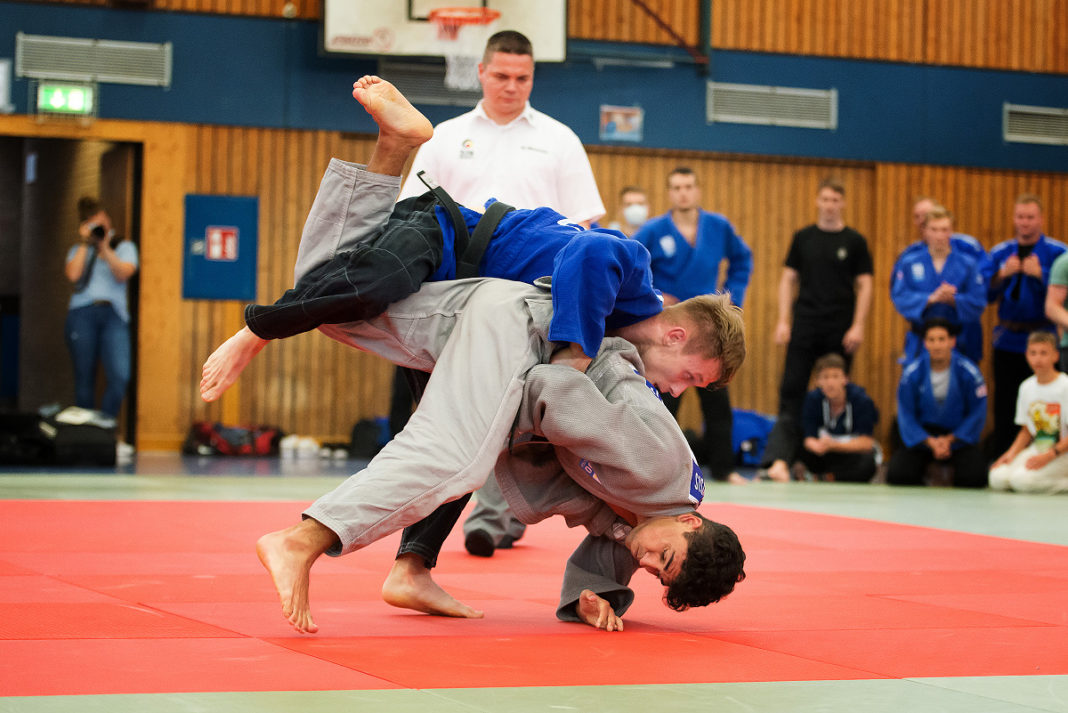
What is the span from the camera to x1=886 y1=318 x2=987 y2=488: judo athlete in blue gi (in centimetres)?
804

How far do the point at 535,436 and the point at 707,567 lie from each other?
17.1 inches

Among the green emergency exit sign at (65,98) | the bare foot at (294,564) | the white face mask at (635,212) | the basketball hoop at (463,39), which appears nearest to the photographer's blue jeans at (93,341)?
the green emergency exit sign at (65,98)

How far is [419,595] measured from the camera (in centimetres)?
282

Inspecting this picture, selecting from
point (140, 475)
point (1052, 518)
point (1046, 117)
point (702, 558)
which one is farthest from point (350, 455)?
point (702, 558)

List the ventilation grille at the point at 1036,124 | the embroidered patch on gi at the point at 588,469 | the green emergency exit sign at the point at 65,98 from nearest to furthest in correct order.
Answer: the embroidered patch on gi at the point at 588,469, the green emergency exit sign at the point at 65,98, the ventilation grille at the point at 1036,124

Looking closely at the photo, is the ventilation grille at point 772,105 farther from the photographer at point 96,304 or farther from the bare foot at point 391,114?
the bare foot at point 391,114

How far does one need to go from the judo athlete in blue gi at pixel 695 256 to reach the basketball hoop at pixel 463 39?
2794 mm

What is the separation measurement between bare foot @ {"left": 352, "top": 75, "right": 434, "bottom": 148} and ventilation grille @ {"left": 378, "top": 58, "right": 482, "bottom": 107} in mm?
7880

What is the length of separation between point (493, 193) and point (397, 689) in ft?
8.66

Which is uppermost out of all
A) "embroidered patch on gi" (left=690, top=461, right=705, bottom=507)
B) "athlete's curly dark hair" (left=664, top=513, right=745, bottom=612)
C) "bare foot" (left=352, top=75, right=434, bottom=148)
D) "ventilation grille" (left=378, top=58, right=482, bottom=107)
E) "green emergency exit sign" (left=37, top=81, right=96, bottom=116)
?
"ventilation grille" (left=378, top=58, right=482, bottom=107)

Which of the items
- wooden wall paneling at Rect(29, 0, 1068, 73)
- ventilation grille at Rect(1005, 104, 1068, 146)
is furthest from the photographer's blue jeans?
ventilation grille at Rect(1005, 104, 1068, 146)

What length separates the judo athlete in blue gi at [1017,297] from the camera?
831 cm

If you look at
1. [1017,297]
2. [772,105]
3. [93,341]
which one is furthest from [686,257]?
[93,341]

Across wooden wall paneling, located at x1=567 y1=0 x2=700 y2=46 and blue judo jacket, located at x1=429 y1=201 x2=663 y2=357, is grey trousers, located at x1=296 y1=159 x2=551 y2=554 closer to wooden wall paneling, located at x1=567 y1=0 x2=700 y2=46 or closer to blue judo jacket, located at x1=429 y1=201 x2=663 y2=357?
blue judo jacket, located at x1=429 y1=201 x2=663 y2=357
